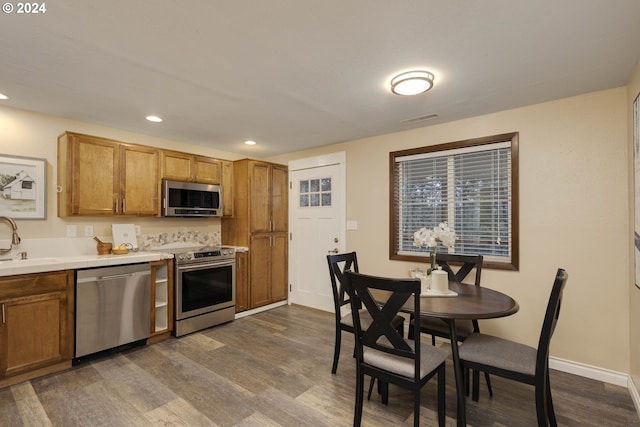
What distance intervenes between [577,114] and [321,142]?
8.77 ft

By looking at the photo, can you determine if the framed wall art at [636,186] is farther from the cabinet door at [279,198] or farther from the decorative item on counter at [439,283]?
the cabinet door at [279,198]

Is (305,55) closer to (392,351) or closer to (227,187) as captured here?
(392,351)

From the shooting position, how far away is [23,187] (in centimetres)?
286

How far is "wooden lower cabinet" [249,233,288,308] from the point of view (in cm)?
420

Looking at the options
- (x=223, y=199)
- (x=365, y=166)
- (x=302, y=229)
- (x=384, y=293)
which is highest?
(x=365, y=166)

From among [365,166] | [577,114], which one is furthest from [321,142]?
[577,114]

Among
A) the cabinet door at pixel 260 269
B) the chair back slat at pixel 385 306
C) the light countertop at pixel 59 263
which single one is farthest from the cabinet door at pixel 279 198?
the chair back slat at pixel 385 306

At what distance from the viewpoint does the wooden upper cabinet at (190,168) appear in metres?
3.66

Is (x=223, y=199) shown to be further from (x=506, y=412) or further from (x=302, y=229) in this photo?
(x=506, y=412)

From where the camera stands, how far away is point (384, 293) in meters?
2.24

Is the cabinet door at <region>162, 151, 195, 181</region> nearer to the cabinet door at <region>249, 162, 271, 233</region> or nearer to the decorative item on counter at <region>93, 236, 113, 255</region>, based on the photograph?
the cabinet door at <region>249, 162, 271, 233</region>

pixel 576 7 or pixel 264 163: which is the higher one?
pixel 576 7

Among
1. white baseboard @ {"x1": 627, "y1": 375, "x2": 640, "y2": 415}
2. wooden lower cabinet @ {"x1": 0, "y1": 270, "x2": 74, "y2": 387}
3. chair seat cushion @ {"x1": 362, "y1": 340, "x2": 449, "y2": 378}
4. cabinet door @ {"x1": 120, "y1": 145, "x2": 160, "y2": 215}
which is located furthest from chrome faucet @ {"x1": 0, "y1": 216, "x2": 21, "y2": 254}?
white baseboard @ {"x1": 627, "y1": 375, "x2": 640, "y2": 415}

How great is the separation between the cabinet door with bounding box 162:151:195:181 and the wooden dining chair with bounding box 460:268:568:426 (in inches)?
138
